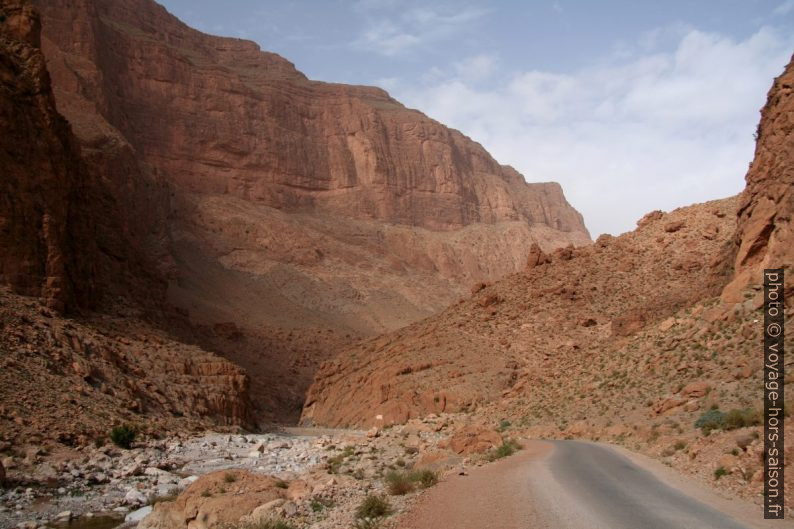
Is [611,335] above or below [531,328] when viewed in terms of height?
below

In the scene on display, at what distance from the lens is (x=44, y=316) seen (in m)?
30.6

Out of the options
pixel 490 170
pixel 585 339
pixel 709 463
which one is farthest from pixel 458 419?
pixel 490 170

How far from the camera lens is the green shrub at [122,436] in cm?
2445

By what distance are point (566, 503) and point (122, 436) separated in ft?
61.4

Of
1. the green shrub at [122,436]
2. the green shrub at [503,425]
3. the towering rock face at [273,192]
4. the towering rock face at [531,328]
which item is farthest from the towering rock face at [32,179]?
the green shrub at [503,425]

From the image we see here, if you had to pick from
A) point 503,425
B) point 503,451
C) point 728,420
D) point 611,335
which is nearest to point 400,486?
point 503,451

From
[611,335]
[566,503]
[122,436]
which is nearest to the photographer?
[566,503]

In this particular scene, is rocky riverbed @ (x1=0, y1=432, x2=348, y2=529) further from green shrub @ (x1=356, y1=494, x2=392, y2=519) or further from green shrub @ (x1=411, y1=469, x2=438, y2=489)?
green shrub @ (x1=356, y1=494, x2=392, y2=519)

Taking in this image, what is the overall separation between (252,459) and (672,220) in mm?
31316

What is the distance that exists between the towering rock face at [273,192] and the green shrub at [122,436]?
83.4 ft

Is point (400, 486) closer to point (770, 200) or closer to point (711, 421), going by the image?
point (711, 421)

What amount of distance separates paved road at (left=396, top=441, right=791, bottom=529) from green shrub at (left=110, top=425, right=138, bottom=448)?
15.0m

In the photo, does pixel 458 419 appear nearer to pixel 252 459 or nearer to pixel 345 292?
pixel 252 459

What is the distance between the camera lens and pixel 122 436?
2458 centimetres
